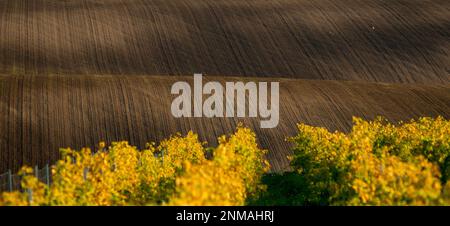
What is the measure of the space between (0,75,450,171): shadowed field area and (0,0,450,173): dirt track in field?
88 millimetres

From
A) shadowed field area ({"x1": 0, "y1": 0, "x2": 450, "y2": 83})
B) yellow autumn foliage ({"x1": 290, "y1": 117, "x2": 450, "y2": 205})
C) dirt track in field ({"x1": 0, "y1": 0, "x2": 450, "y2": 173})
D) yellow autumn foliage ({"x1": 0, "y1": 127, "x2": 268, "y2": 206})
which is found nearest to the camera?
yellow autumn foliage ({"x1": 0, "y1": 127, "x2": 268, "y2": 206})

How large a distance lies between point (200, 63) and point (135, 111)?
1652 centimetres

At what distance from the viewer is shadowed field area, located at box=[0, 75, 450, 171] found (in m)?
42.1

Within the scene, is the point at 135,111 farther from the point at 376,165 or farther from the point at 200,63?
the point at 376,165

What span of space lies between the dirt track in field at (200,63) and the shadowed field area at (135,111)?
88 millimetres

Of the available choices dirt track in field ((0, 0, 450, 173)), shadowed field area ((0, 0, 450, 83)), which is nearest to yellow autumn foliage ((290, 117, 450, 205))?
dirt track in field ((0, 0, 450, 173))

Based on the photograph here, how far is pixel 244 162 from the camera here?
85.7ft

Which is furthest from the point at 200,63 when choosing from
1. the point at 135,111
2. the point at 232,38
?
the point at 135,111

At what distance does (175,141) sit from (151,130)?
37.8ft

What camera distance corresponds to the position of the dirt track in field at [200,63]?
1758 inches

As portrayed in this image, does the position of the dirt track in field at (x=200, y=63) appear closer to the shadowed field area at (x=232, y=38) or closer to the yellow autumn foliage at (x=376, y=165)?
the shadowed field area at (x=232, y=38)

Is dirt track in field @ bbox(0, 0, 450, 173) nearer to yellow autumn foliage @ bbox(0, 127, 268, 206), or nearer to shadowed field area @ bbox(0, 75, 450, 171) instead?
shadowed field area @ bbox(0, 75, 450, 171)

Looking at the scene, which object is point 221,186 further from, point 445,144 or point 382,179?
point 445,144

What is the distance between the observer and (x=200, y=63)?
62.2 m
